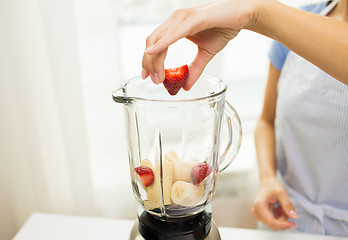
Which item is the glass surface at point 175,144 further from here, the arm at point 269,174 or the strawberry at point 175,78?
the arm at point 269,174

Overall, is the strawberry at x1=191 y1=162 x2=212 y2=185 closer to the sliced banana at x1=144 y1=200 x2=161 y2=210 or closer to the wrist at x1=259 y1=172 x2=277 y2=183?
the sliced banana at x1=144 y1=200 x2=161 y2=210

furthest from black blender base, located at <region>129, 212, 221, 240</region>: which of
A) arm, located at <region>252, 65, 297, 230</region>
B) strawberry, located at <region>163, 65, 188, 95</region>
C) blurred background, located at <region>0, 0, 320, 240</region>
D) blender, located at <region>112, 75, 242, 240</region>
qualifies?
blurred background, located at <region>0, 0, 320, 240</region>

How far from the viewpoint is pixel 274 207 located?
3.03 ft

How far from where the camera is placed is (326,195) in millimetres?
868

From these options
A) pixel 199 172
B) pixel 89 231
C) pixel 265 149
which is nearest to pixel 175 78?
pixel 199 172

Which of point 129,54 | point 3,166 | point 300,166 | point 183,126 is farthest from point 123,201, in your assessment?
point 183,126

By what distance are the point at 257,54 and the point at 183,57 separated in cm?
29

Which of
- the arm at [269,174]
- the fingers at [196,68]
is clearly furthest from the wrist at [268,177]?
the fingers at [196,68]

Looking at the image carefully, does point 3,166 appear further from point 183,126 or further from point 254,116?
point 254,116

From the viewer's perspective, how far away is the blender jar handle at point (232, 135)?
22.7 inches

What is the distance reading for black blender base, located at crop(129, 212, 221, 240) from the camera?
1.80ft

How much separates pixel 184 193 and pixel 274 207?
1.54ft

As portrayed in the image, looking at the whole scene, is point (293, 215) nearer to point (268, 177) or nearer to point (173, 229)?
point (268, 177)

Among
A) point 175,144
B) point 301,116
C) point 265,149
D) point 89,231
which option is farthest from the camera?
point 265,149
